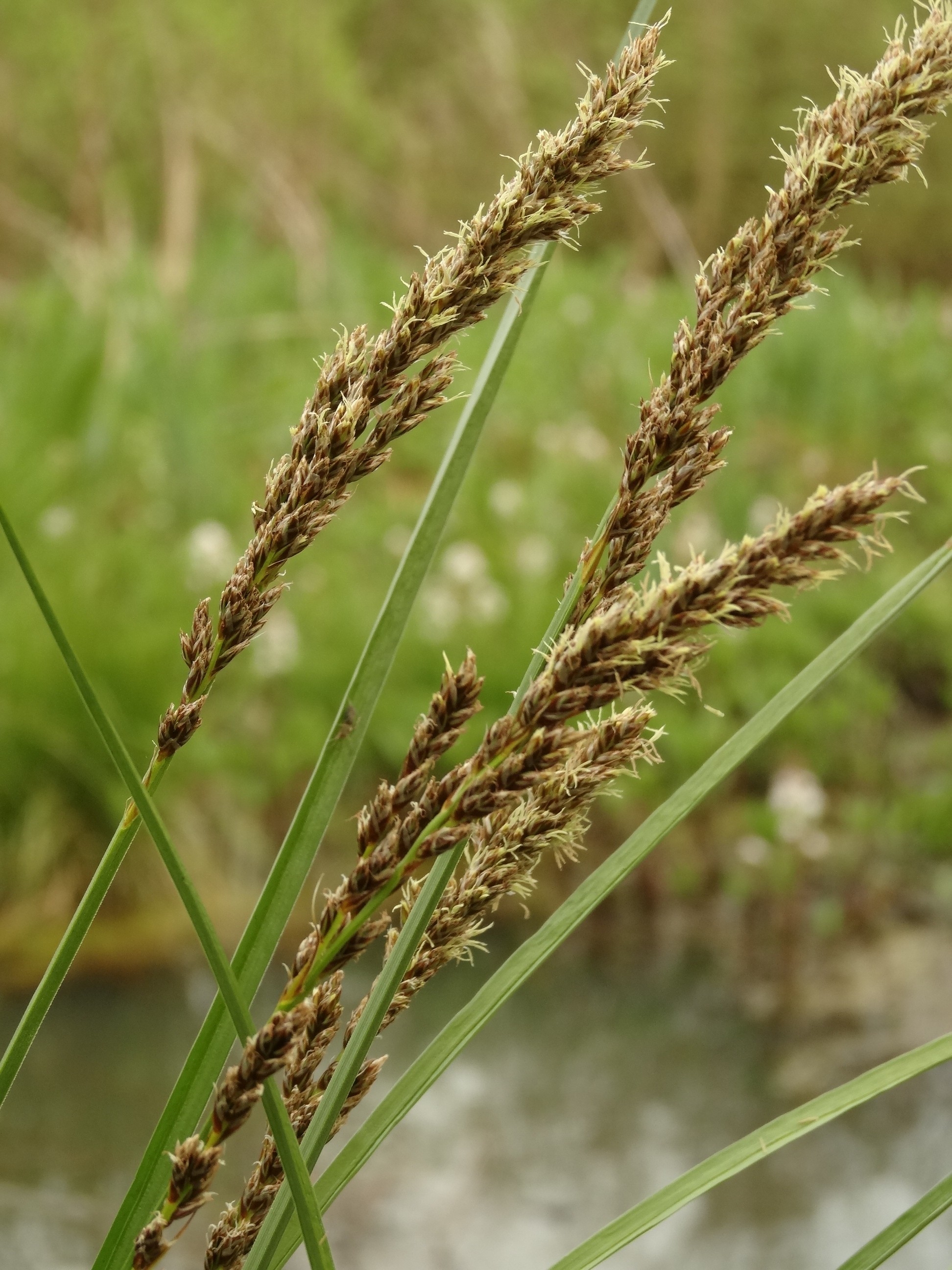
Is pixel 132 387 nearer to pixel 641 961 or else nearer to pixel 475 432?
pixel 641 961

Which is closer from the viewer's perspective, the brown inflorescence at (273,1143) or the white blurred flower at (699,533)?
the brown inflorescence at (273,1143)

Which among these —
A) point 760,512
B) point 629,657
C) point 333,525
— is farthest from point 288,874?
point 333,525

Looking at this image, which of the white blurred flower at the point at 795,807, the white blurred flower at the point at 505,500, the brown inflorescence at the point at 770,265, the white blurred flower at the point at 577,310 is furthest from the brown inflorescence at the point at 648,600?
the white blurred flower at the point at 577,310

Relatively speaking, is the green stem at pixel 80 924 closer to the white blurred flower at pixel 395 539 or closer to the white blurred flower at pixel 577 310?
the white blurred flower at pixel 395 539

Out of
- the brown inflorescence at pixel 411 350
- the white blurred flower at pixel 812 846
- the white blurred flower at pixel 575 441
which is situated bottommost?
the brown inflorescence at pixel 411 350

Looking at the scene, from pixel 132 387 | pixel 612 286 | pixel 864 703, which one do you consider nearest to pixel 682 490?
pixel 864 703

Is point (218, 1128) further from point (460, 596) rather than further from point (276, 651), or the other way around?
point (460, 596)

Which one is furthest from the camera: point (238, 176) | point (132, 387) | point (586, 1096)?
point (238, 176)
